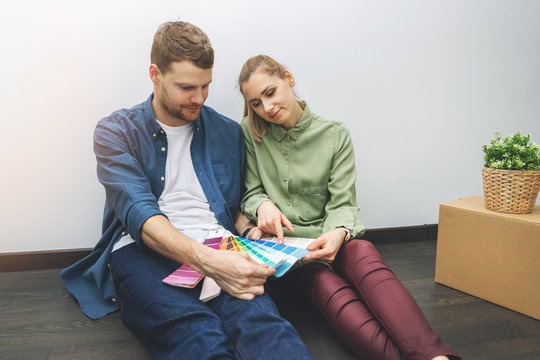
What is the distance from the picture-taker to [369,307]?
3.51 feet

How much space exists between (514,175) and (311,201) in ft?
2.61

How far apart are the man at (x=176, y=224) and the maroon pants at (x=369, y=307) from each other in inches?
8.9

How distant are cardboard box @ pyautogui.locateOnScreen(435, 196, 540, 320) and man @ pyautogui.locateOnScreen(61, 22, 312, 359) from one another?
924 mm

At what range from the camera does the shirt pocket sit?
1407 millimetres

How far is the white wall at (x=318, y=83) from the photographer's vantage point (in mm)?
1539

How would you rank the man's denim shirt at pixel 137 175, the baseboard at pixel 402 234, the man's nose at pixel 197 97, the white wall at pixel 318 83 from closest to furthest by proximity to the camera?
1. the man's denim shirt at pixel 137 175
2. the man's nose at pixel 197 97
3. the white wall at pixel 318 83
4. the baseboard at pixel 402 234

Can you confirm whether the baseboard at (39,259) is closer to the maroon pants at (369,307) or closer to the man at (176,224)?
the man at (176,224)

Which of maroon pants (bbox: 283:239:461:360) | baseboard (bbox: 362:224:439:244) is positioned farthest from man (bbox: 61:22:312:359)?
baseboard (bbox: 362:224:439:244)

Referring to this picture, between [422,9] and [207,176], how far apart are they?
1469 millimetres

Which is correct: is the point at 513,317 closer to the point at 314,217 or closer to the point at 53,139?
the point at 314,217

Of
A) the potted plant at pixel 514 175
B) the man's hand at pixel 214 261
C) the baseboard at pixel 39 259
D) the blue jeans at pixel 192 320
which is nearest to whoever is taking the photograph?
the blue jeans at pixel 192 320

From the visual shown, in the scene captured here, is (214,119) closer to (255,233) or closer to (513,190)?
(255,233)

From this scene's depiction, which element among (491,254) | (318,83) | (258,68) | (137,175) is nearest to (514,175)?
(491,254)

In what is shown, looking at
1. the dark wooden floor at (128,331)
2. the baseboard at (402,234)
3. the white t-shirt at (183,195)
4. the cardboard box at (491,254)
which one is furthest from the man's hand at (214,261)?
the baseboard at (402,234)
